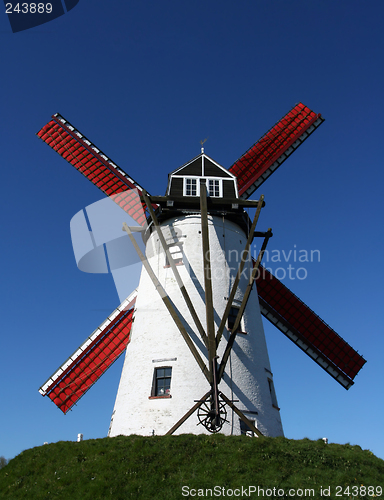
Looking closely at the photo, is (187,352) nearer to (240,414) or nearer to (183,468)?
(240,414)

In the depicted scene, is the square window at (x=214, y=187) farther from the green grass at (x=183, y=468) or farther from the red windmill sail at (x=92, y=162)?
the green grass at (x=183, y=468)

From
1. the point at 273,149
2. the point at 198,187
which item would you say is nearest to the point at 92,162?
the point at 198,187

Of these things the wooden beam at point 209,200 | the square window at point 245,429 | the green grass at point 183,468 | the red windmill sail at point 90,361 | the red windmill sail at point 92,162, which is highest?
the red windmill sail at point 92,162

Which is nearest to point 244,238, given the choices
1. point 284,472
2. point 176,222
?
point 176,222

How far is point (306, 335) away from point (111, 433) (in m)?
11.5

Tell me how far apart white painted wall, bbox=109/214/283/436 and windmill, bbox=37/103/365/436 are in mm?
45

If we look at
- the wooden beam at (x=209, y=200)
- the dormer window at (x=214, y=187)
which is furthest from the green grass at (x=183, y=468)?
the dormer window at (x=214, y=187)

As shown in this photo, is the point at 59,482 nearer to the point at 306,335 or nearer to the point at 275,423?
the point at 275,423

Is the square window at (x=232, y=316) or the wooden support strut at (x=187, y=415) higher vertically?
the square window at (x=232, y=316)

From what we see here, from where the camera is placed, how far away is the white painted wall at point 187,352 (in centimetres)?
1473

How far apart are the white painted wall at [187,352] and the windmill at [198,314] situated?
45 millimetres

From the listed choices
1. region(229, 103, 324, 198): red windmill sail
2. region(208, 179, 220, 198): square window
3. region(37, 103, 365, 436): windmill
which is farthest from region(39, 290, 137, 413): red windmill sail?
region(229, 103, 324, 198): red windmill sail

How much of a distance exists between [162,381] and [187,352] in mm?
1438

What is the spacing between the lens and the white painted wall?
48.3 feet
